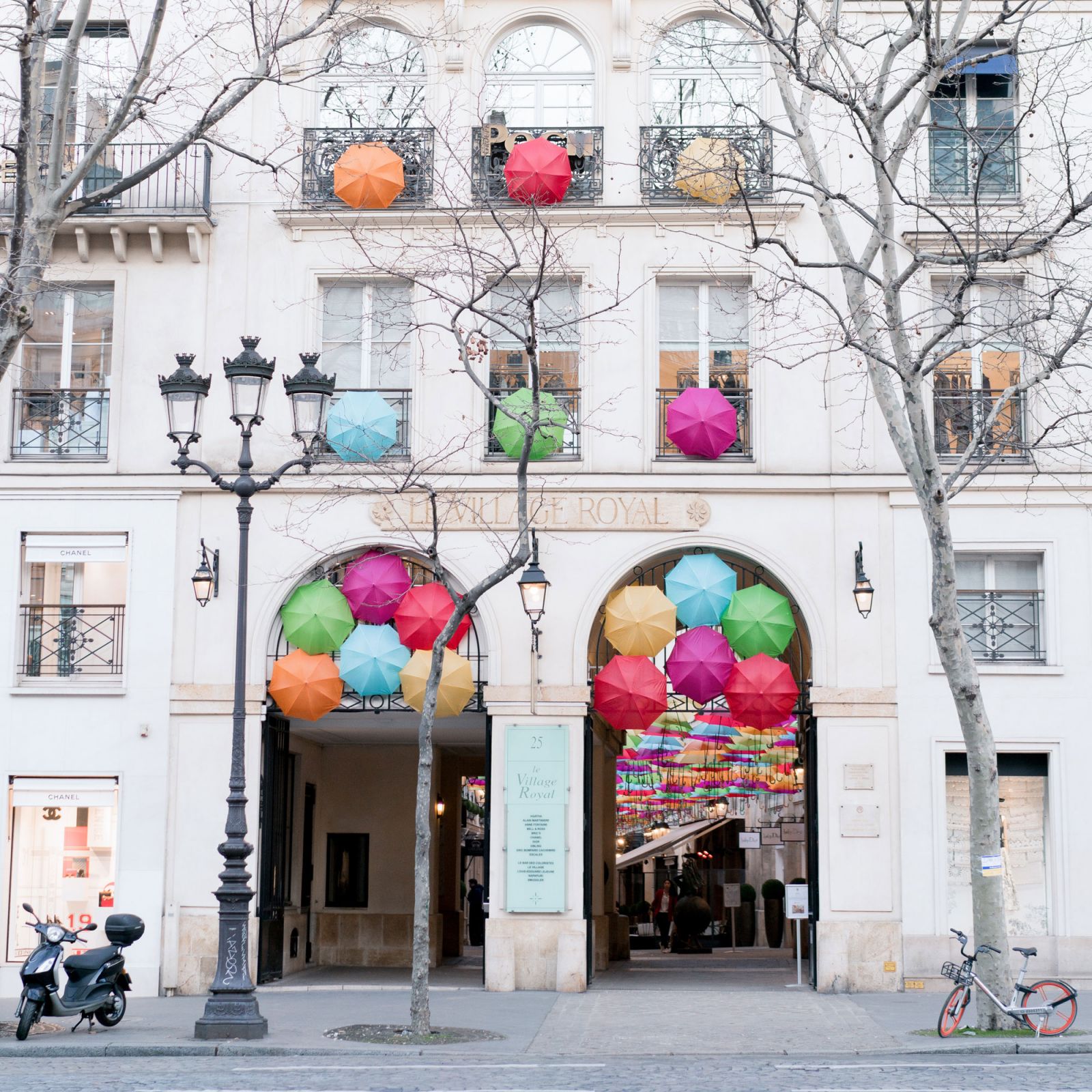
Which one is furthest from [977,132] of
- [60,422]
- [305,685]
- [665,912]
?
[665,912]

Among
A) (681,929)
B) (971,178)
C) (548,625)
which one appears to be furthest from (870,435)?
(681,929)

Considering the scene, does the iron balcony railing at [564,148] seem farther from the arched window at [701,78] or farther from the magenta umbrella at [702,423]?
the magenta umbrella at [702,423]

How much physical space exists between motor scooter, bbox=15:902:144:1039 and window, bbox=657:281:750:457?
953 centimetres

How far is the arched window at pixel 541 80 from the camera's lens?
21328 millimetres

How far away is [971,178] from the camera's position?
2030 cm

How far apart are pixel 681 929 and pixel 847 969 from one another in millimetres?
11474

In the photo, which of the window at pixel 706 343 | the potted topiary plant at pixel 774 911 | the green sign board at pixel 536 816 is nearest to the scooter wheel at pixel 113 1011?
the green sign board at pixel 536 816

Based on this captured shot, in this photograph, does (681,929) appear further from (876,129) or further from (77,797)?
(876,129)

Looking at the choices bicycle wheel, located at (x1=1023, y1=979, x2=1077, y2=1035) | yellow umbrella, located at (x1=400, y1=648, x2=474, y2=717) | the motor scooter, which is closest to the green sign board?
yellow umbrella, located at (x1=400, y1=648, x2=474, y2=717)

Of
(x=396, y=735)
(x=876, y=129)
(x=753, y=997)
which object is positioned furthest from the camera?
(x=396, y=735)

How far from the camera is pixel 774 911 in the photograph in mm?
31312

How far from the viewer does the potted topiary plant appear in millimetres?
31000

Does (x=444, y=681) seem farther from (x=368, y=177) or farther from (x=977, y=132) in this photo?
(x=977, y=132)

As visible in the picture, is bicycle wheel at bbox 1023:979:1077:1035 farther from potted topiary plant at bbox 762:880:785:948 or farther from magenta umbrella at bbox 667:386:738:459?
potted topiary plant at bbox 762:880:785:948
